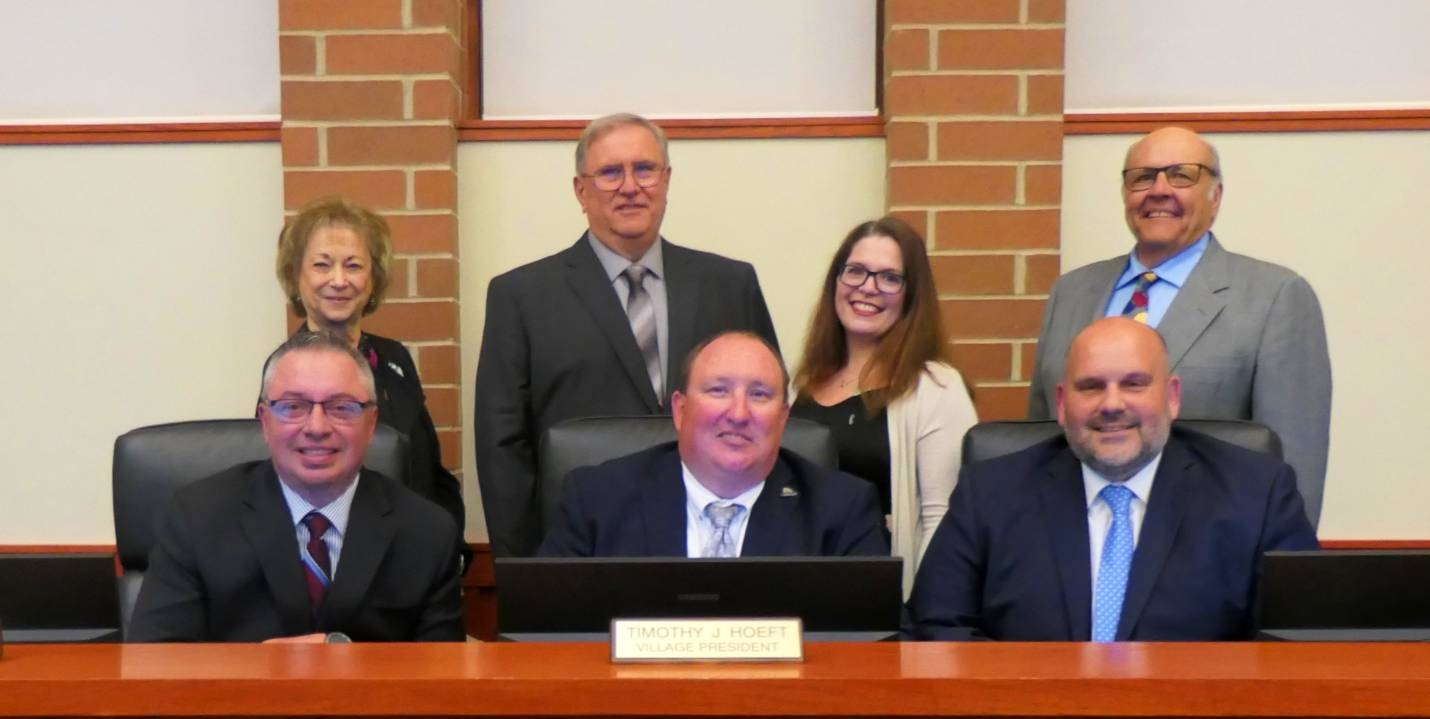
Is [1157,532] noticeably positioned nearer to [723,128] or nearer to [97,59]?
[723,128]

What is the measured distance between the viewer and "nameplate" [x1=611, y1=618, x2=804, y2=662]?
6.00 ft

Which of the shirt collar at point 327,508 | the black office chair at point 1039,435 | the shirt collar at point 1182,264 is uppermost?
the shirt collar at point 1182,264

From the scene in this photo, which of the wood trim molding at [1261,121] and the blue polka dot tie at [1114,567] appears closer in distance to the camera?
the blue polka dot tie at [1114,567]

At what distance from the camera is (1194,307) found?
311 centimetres

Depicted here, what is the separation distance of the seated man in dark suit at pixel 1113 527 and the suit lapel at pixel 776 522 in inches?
9.3

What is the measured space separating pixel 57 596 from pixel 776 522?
1.15 m

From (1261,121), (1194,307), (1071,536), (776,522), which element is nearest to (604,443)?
(776,522)

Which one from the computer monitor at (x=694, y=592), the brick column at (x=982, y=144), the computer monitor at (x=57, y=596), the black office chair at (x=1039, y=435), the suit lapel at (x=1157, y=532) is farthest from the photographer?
the brick column at (x=982, y=144)

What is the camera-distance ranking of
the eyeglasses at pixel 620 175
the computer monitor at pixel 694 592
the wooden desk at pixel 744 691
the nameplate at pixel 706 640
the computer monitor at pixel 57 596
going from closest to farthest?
the wooden desk at pixel 744 691 < the nameplate at pixel 706 640 < the computer monitor at pixel 694 592 < the computer monitor at pixel 57 596 < the eyeglasses at pixel 620 175

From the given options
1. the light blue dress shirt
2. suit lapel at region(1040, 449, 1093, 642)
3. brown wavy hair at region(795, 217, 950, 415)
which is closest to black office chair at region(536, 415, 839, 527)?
Result: brown wavy hair at region(795, 217, 950, 415)

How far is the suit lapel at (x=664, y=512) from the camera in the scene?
270cm

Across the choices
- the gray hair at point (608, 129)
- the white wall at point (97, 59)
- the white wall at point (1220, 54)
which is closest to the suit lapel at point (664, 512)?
the gray hair at point (608, 129)

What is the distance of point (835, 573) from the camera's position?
1973mm

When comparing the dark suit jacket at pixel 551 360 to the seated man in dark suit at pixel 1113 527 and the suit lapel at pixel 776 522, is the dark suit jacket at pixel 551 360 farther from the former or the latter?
the seated man in dark suit at pixel 1113 527
